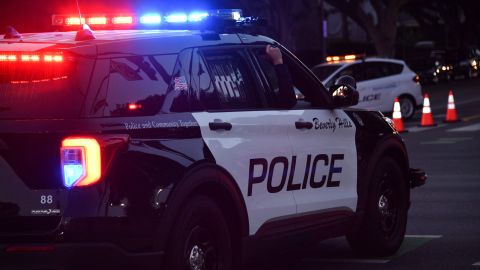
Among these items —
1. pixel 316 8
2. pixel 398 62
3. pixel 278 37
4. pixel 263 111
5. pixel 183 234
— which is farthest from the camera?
pixel 316 8

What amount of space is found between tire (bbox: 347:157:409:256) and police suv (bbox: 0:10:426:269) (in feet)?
1.46

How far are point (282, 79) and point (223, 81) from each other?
2.26 ft

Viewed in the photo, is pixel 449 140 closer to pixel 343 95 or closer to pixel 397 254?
pixel 397 254

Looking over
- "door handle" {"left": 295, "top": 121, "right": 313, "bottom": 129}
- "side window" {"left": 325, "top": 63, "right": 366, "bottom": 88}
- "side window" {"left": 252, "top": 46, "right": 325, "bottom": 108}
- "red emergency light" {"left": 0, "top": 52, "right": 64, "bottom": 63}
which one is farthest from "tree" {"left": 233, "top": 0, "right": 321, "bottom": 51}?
"red emergency light" {"left": 0, "top": 52, "right": 64, "bottom": 63}

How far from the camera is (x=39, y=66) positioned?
6.36 meters

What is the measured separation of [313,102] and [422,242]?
2.04 meters

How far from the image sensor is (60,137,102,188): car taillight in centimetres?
606

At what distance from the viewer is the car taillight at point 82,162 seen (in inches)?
239

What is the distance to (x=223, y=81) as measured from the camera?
7.44m

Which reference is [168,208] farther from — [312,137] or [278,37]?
[278,37]

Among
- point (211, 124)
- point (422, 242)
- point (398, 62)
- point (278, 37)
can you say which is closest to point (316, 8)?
point (278, 37)

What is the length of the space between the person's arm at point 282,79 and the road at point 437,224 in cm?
151

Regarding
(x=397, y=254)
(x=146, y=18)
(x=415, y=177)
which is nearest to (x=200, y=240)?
(x=146, y=18)

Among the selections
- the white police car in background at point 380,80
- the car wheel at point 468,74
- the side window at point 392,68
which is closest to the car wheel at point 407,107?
the white police car in background at point 380,80
